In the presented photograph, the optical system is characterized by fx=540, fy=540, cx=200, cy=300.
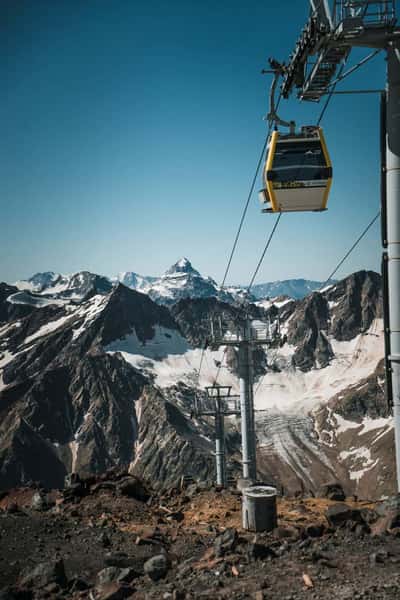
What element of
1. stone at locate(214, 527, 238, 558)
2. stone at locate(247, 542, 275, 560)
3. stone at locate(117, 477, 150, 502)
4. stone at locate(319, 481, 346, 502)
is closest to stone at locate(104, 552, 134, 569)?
stone at locate(214, 527, 238, 558)

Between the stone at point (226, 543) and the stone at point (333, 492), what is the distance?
30.6 ft

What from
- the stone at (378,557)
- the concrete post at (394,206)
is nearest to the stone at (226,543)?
the stone at (378,557)

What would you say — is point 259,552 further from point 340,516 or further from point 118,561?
point 118,561

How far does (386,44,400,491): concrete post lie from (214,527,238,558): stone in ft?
13.7

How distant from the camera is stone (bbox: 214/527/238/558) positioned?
39.9 ft

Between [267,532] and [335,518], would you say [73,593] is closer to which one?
[267,532]

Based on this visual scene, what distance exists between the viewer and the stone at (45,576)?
12.0 m

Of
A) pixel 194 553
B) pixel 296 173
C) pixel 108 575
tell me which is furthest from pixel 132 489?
pixel 296 173

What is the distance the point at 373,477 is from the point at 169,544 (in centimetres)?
16420

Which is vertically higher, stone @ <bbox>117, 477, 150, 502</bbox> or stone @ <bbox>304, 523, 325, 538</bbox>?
stone @ <bbox>304, 523, 325, 538</bbox>

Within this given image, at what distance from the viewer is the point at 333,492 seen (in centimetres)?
2159

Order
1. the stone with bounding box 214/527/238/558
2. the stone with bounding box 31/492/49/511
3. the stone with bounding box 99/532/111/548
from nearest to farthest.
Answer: the stone with bounding box 214/527/238/558, the stone with bounding box 99/532/111/548, the stone with bounding box 31/492/49/511

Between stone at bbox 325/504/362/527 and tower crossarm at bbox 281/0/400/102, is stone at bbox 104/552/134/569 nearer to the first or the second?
stone at bbox 325/504/362/527

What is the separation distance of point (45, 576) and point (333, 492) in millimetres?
12997
